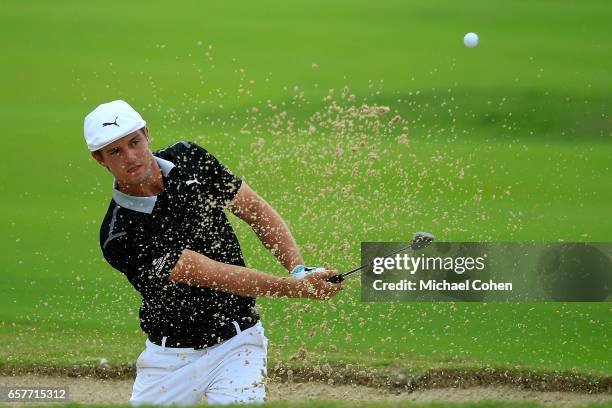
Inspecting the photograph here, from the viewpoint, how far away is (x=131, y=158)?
14.3 feet

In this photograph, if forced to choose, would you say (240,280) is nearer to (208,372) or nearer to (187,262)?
(187,262)

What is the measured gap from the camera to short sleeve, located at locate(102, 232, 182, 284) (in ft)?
14.2

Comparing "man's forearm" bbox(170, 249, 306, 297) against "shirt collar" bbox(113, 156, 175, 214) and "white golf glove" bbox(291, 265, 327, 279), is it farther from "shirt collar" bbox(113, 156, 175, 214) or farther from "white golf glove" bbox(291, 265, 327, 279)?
"shirt collar" bbox(113, 156, 175, 214)

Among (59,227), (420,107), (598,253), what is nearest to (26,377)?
(59,227)

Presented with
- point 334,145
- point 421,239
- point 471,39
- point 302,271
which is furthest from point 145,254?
point 471,39

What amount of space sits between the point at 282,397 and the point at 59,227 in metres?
3.89

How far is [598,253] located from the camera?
880cm

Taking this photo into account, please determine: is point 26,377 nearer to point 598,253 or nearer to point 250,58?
point 598,253

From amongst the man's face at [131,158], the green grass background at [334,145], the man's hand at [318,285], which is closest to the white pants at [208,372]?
the man's hand at [318,285]

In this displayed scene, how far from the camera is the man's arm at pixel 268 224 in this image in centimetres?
467

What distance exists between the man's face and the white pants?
76 centimetres

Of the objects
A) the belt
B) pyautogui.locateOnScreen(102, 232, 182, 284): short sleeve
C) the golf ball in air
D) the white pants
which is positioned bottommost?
the white pants

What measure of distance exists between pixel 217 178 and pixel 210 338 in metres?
0.68

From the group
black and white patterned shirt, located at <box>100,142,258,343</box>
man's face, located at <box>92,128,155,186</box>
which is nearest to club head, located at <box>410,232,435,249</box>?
black and white patterned shirt, located at <box>100,142,258,343</box>
